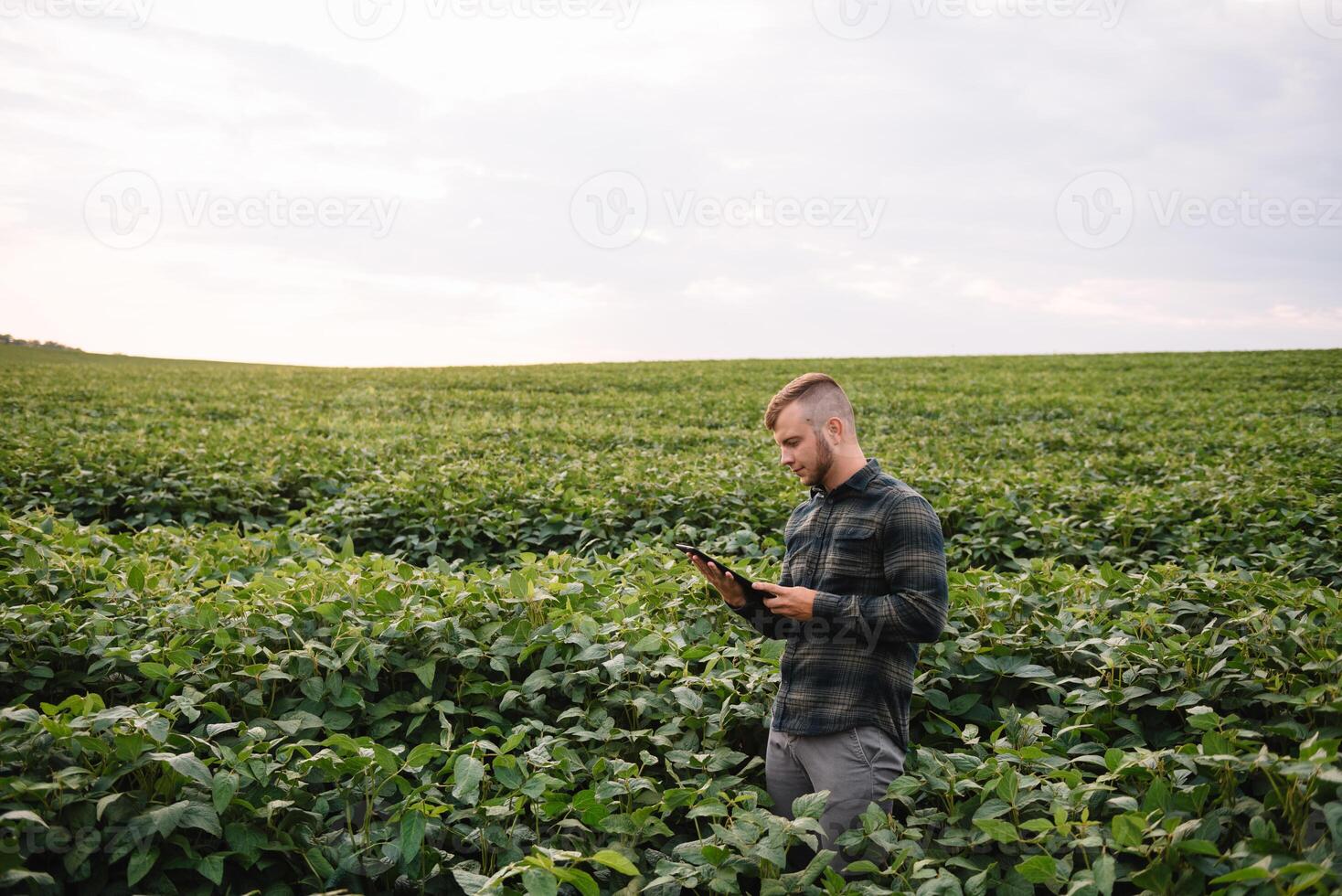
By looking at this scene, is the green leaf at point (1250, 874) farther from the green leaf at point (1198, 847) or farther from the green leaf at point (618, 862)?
the green leaf at point (618, 862)

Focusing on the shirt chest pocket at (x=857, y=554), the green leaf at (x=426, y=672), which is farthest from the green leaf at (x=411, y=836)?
the shirt chest pocket at (x=857, y=554)

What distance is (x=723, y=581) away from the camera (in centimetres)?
321

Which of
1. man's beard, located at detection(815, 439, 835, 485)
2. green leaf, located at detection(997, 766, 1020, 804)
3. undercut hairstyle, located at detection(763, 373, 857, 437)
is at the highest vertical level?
undercut hairstyle, located at detection(763, 373, 857, 437)

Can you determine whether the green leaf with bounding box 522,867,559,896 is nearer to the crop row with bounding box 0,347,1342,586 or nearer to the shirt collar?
the shirt collar

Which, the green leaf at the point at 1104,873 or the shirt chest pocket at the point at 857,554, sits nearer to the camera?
the green leaf at the point at 1104,873

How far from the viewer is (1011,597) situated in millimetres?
4492

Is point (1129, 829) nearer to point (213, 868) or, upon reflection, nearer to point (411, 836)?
point (411, 836)

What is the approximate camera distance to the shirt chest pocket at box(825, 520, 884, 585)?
3023mm

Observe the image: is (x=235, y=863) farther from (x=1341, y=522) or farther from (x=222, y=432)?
(x=222, y=432)

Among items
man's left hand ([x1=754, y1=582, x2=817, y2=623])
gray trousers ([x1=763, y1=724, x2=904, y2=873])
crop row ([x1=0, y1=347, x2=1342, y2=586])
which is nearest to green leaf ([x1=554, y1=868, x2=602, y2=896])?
gray trousers ([x1=763, y1=724, x2=904, y2=873])

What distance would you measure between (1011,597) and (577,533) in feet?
14.0

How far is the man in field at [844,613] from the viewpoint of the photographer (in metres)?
2.89

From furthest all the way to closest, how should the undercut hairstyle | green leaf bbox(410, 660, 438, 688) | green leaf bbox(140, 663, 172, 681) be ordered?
green leaf bbox(410, 660, 438, 688), green leaf bbox(140, 663, 172, 681), the undercut hairstyle

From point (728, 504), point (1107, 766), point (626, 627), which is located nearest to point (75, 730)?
point (626, 627)
